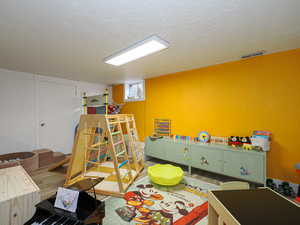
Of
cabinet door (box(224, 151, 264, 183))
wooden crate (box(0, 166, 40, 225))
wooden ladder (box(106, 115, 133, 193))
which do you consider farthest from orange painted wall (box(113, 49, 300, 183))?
wooden crate (box(0, 166, 40, 225))

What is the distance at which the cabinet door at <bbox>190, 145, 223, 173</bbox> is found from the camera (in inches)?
101

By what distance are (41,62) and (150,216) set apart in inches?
135

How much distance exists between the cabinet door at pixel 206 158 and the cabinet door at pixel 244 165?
0.12 meters

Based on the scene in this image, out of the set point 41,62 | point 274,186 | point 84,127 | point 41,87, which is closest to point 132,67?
point 84,127

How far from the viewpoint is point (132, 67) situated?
10.1 ft

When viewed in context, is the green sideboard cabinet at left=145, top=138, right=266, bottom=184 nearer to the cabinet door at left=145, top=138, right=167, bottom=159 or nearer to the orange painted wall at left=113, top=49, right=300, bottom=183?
the cabinet door at left=145, top=138, right=167, bottom=159

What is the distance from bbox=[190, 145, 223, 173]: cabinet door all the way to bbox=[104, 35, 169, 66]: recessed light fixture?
81.4 inches

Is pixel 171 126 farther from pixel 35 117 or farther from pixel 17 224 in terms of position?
pixel 35 117

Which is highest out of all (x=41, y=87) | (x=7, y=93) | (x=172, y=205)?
(x=41, y=87)

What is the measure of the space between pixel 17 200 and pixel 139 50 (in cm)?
226

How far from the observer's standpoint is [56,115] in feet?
13.1

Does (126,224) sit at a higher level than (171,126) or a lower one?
lower

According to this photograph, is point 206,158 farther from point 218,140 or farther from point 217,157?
point 218,140

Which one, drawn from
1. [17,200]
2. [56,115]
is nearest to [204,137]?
[17,200]
